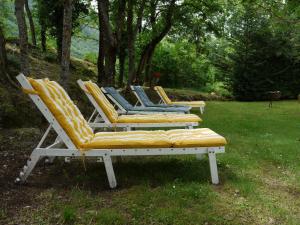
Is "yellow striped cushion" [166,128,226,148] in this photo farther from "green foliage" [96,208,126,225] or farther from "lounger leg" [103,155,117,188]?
"green foliage" [96,208,126,225]

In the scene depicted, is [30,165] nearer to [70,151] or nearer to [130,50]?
[70,151]

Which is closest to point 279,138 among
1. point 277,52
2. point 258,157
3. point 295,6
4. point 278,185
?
point 258,157

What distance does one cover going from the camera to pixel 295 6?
10.5m

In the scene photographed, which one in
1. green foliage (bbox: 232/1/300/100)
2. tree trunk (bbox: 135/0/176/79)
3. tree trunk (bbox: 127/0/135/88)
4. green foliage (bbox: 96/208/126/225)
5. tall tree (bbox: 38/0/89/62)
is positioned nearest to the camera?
green foliage (bbox: 96/208/126/225)

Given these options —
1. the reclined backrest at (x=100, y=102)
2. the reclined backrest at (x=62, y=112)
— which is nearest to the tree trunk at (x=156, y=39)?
the reclined backrest at (x=100, y=102)

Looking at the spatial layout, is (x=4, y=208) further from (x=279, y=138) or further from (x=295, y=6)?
(x=295, y=6)

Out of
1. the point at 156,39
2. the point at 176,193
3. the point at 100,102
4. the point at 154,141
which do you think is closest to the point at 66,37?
the point at 100,102

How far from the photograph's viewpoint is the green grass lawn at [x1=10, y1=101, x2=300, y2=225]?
3451mm

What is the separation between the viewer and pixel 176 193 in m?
3.98

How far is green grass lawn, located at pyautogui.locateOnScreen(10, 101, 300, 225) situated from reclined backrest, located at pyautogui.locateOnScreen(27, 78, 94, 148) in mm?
492

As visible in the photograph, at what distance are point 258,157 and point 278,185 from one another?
4.76 feet

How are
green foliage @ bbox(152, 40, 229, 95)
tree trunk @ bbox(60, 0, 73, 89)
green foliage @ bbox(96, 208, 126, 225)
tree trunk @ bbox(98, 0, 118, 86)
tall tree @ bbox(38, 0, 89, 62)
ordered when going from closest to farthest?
green foliage @ bbox(96, 208, 126, 225) → tree trunk @ bbox(60, 0, 73, 89) → tree trunk @ bbox(98, 0, 118, 86) → tall tree @ bbox(38, 0, 89, 62) → green foliage @ bbox(152, 40, 229, 95)

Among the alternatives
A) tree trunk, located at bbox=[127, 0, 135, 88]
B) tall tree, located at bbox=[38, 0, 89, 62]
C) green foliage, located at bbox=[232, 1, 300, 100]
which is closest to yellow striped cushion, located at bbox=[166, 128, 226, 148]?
tree trunk, located at bbox=[127, 0, 135, 88]

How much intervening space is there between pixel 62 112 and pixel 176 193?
1.49 metres
